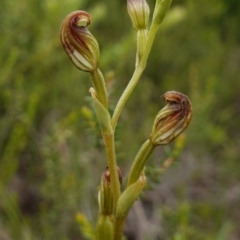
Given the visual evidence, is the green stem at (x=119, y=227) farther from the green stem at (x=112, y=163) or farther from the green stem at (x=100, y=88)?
the green stem at (x=100, y=88)

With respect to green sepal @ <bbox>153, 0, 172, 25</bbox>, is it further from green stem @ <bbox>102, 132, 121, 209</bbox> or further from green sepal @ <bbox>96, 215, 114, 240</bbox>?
green sepal @ <bbox>96, 215, 114, 240</bbox>

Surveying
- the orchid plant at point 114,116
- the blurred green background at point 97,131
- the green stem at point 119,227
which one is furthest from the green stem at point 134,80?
the blurred green background at point 97,131

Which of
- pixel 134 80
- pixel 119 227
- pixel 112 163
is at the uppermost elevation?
pixel 134 80

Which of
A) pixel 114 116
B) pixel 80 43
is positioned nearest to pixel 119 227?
pixel 114 116

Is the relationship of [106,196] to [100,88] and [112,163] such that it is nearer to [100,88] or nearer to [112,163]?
[112,163]

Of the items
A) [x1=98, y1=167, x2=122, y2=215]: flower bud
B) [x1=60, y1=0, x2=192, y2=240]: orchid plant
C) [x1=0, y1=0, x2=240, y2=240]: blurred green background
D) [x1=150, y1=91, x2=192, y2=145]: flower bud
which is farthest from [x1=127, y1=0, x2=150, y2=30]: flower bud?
[x1=0, y1=0, x2=240, y2=240]: blurred green background

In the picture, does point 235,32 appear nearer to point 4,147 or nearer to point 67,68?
point 67,68
